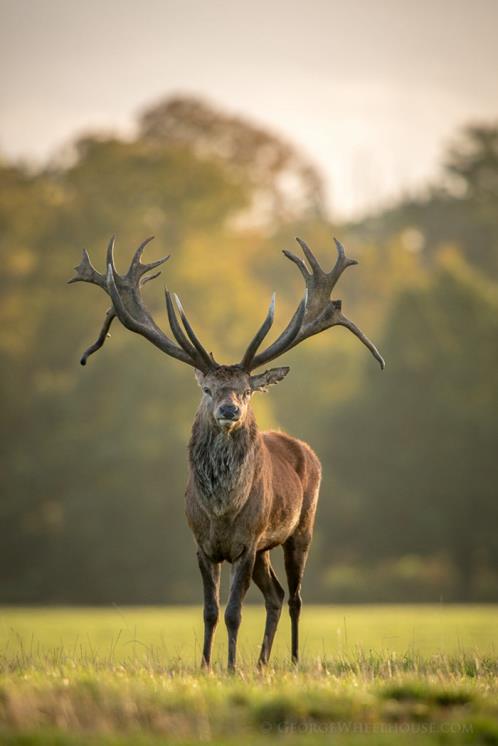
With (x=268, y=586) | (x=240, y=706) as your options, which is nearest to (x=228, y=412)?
(x=268, y=586)

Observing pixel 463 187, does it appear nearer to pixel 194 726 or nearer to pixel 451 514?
pixel 451 514

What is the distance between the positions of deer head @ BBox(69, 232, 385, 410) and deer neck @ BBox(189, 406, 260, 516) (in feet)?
0.51

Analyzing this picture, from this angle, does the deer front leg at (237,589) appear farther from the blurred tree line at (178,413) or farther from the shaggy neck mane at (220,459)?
the blurred tree line at (178,413)

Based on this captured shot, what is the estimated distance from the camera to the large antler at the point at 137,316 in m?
11.7

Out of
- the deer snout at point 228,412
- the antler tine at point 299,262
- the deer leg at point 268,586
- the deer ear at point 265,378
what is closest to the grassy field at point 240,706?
the deer leg at point 268,586

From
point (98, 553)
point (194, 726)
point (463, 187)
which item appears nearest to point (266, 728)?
point (194, 726)

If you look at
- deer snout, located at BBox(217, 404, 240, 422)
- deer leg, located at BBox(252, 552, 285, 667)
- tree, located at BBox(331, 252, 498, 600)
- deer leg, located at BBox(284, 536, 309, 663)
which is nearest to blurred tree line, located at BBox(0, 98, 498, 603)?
tree, located at BBox(331, 252, 498, 600)

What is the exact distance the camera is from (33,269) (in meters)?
52.3

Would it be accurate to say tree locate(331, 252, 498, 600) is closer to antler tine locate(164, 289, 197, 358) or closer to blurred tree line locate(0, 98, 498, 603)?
blurred tree line locate(0, 98, 498, 603)

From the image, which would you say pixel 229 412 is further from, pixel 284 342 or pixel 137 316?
pixel 137 316

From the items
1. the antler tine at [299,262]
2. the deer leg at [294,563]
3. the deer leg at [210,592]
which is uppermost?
the antler tine at [299,262]

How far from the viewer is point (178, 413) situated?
46.6 metres

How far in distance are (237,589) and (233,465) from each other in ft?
3.16

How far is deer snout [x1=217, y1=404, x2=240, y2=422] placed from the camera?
1111cm
